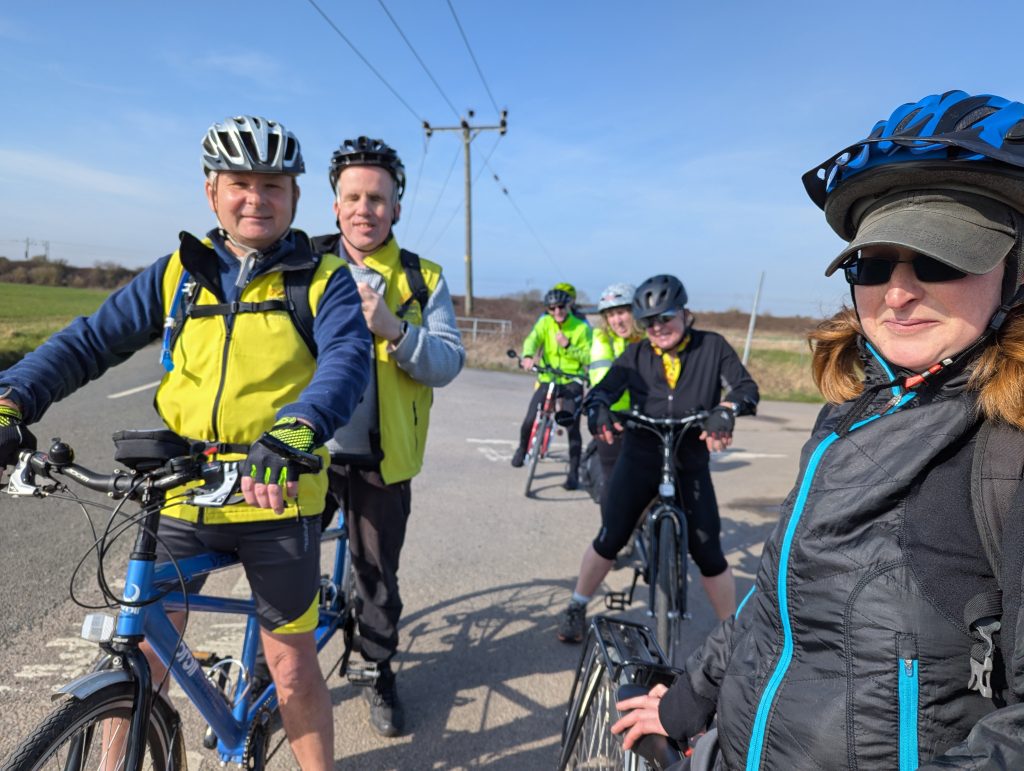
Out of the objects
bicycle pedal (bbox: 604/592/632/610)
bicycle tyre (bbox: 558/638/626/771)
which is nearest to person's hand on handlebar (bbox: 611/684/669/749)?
bicycle tyre (bbox: 558/638/626/771)

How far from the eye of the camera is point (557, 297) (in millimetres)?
8320

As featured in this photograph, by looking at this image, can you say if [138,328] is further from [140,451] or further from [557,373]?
[557,373]

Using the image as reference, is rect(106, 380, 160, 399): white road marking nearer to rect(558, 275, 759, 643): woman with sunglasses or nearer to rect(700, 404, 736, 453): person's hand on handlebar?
rect(558, 275, 759, 643): woman with sunglasses

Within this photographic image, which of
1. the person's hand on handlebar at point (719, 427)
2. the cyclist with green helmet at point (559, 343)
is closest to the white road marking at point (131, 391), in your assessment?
the cyclist with green helmet at point (559, 343)

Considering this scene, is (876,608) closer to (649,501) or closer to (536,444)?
(649,501)

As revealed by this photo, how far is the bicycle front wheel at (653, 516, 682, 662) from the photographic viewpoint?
3486 millimetres

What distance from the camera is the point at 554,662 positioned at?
3822 millimetres

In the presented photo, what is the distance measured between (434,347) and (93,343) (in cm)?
137

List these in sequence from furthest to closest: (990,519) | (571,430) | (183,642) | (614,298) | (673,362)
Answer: (571,430) → (614,298) → (673,362) → (183,642) → (990,519)

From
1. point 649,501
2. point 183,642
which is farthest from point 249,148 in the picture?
point 649,501

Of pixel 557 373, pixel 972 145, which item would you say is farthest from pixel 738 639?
pixel 557 373

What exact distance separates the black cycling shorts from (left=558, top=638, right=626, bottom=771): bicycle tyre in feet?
3.27

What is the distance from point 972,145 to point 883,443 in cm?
52

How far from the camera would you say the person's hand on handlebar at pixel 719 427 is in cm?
354
